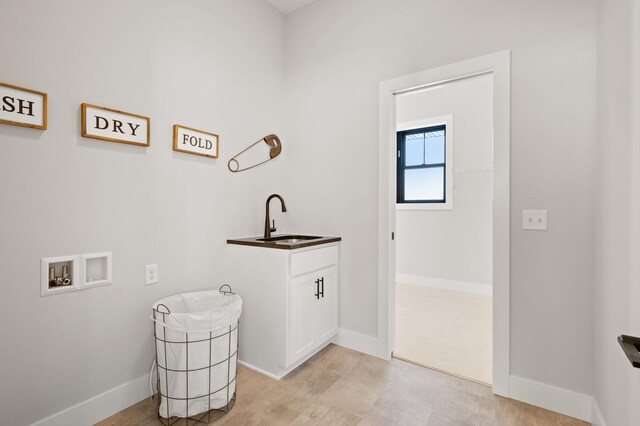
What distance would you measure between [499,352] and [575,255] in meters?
0.72

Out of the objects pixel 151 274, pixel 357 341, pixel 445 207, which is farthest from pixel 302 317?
pixel 445 207

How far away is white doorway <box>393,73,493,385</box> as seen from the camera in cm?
369

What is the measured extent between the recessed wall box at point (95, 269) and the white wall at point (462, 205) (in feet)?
12.5

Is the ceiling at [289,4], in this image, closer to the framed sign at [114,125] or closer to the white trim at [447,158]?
the framed sign at [114,125]

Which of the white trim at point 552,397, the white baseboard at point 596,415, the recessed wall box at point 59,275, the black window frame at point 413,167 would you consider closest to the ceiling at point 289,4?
the black window frame at point 413,167

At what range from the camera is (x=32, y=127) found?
142 cm

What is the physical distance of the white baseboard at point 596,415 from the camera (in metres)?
1.48

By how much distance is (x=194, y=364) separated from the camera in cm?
161

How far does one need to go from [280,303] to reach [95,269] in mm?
1060

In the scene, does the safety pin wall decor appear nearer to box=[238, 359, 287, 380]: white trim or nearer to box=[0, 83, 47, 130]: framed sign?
box=[0, 83, 47, 130]: framed sign

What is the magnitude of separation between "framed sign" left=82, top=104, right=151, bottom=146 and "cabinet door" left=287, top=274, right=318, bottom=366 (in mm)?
1295

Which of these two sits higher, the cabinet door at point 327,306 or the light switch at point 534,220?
the light switch at point 534,220

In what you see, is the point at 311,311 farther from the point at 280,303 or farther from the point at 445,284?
the point at 445,284

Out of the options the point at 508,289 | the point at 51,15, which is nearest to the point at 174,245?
the point at 51,15
